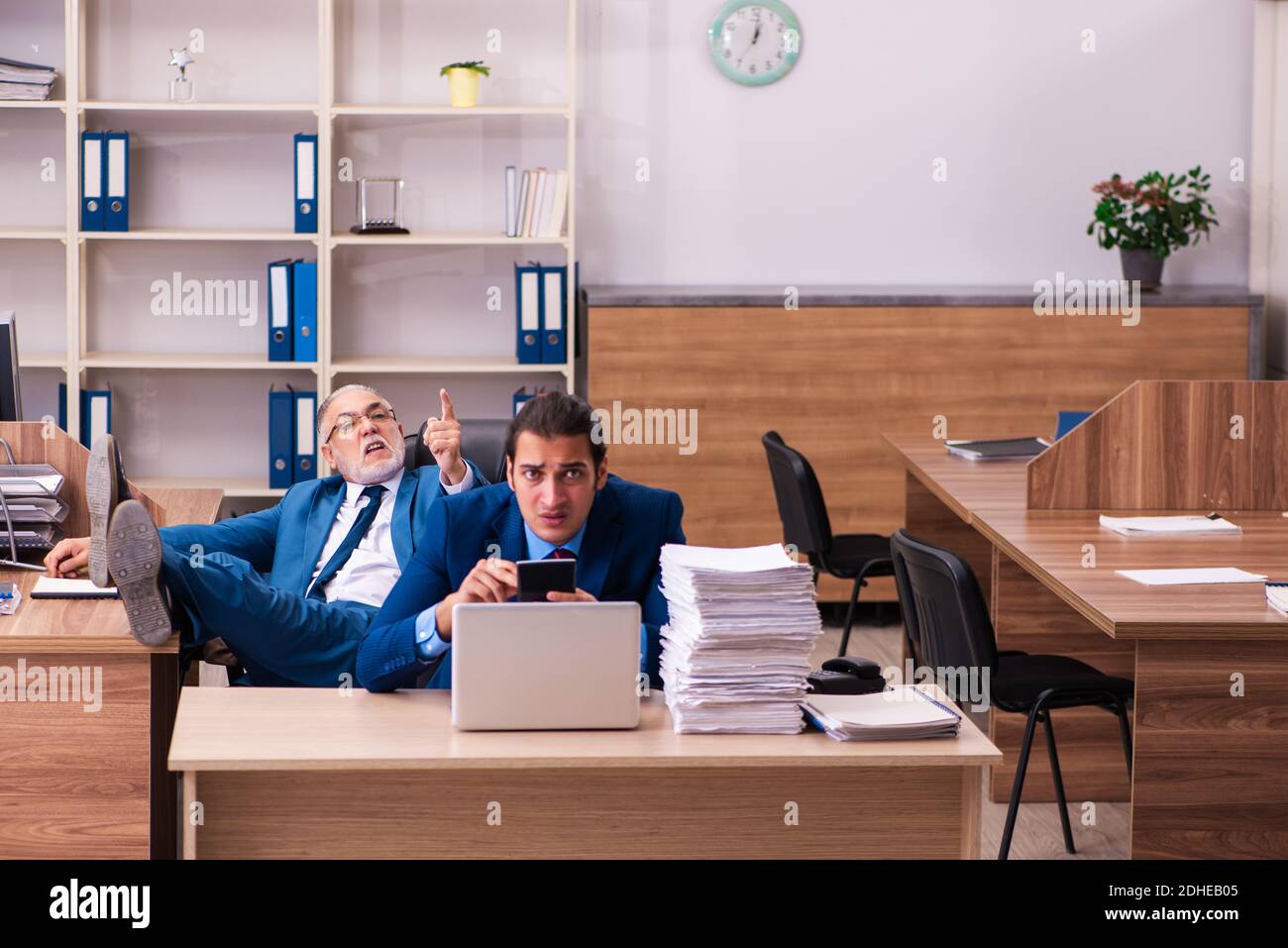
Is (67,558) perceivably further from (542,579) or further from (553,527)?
(542,579)

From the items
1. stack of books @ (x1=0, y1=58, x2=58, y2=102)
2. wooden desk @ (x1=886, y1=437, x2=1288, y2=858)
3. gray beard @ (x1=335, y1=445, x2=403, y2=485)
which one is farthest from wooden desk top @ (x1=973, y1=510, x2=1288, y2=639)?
stack of books @ (x1=0, y1=58, x2=58, y2=102)

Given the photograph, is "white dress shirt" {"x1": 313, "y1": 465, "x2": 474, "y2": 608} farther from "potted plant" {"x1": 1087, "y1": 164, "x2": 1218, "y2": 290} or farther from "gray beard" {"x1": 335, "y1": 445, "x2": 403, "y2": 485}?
"potted plant" {"x1": 1087, "y1": 164, "x2": 1218, "y2": 290}

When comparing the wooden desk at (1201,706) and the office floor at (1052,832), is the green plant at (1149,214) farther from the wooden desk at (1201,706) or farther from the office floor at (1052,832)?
the wooden desk at (1201,706)

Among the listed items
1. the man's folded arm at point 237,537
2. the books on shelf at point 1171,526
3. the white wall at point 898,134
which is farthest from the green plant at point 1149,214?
the man's folded arm at point 237,537

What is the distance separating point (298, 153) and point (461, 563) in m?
3.30

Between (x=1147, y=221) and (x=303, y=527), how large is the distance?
356 cm

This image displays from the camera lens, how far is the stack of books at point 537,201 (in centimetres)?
570

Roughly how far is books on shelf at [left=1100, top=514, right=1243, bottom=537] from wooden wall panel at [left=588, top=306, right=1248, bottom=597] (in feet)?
5.59

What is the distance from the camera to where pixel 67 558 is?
10.7 ft

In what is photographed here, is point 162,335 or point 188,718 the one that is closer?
point 188,718

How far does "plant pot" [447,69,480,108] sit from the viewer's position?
18.5 ft
